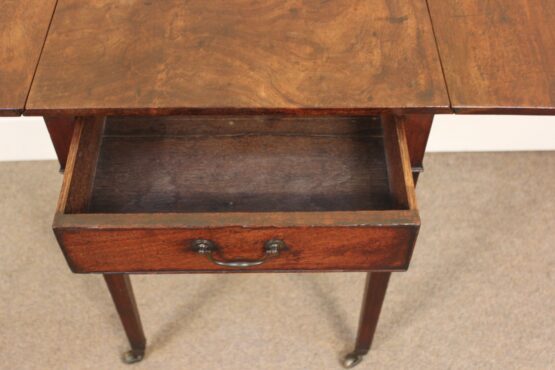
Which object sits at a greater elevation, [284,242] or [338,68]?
[338,68]

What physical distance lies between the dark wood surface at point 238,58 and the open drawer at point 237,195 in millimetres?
104

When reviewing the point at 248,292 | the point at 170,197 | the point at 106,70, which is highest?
the point at 106,70

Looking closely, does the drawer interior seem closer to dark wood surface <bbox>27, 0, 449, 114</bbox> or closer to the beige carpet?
dark wood surface <bbox>27, 0, 449, 114</bbox>

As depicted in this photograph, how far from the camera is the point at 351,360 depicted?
1.25m

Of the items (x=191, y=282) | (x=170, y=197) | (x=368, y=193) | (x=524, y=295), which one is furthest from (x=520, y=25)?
(x=191, y=282)

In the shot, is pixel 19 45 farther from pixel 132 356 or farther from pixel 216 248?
pixel 132 356

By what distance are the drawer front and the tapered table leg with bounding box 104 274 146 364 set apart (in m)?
0.13

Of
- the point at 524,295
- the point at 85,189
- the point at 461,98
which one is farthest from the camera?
the point at 524,295

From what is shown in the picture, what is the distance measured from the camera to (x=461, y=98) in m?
0.81

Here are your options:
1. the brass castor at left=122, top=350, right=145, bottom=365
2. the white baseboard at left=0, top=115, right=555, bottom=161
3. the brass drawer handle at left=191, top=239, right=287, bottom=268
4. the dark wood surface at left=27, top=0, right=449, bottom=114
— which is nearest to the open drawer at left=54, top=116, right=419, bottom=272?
the brass drawer handle at left=191, top=239, right=287, bottom=268

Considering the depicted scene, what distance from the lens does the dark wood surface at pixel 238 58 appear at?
81cm

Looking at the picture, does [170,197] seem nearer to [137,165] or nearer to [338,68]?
[137,165]

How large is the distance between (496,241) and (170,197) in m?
0.79

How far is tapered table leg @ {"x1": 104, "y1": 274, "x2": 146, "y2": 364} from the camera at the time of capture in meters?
1.03
